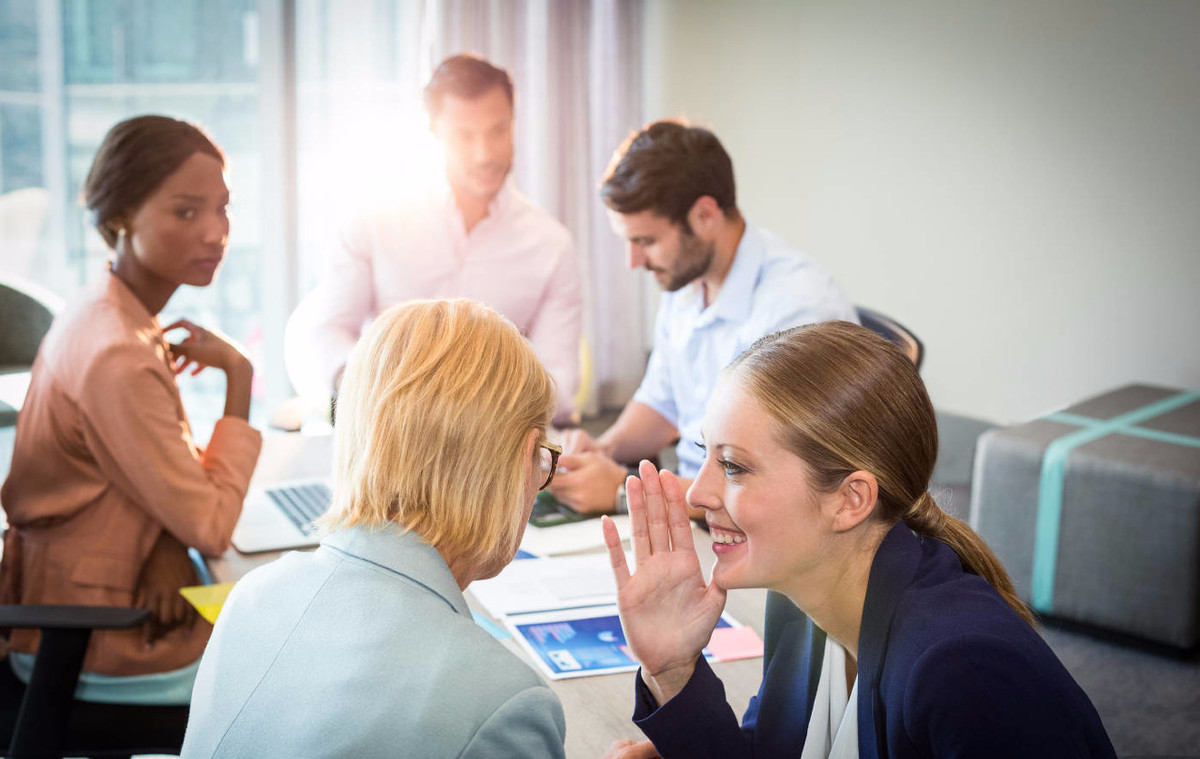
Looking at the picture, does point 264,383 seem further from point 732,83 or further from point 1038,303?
point 1038,303

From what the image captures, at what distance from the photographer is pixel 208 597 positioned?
1701 mm

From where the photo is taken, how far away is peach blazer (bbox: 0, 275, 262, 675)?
1.75m

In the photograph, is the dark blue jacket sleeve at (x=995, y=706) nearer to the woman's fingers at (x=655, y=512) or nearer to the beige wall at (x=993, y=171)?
the woman's fingers at (x=655, y=512)

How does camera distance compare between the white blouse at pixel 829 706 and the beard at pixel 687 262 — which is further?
the beard at pixel 687 262

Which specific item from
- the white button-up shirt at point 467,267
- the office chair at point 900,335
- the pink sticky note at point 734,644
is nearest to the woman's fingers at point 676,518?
the pink sticky note at point 734,644

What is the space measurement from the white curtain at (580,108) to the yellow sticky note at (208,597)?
3.36 meters

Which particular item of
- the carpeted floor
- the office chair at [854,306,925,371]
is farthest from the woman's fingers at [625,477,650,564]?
the carpeted floor

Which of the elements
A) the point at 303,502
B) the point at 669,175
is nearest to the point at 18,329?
the point at 303,502

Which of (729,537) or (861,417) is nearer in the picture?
(861,417)

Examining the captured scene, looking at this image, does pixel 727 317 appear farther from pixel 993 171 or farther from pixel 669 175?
pixel 993 171

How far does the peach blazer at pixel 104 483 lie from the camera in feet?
5.75

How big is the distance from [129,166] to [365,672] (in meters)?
1.26

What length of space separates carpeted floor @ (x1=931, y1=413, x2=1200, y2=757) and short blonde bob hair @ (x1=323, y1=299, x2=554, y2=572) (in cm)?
179

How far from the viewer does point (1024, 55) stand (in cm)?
420
